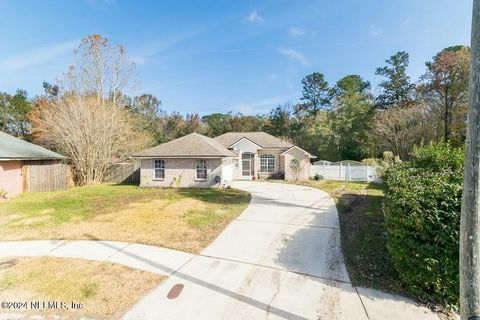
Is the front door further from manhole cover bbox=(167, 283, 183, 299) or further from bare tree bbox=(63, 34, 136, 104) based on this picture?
manhole cover bbox=(167, 283, 183, 299)

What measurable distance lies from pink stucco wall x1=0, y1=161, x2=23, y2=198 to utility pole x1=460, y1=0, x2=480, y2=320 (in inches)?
764

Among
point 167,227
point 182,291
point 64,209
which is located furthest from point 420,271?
point 64,209

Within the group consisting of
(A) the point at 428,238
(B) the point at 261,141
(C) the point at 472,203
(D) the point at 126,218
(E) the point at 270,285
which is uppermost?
(B) the point at 261,141

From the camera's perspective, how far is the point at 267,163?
23.4 metres

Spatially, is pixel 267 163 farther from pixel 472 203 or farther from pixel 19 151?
pixel 472 203

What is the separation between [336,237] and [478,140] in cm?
544

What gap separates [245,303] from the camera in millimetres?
3957

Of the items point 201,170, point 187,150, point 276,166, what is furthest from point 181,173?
point 276,166

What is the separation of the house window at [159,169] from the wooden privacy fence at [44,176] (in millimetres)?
6638

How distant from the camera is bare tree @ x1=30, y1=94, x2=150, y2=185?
18.1 metres

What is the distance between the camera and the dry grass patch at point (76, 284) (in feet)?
12.6

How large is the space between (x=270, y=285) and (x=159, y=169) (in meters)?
15.0

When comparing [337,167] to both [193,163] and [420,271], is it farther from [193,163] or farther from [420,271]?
[420,271]

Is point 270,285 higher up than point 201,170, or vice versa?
point 201,170
